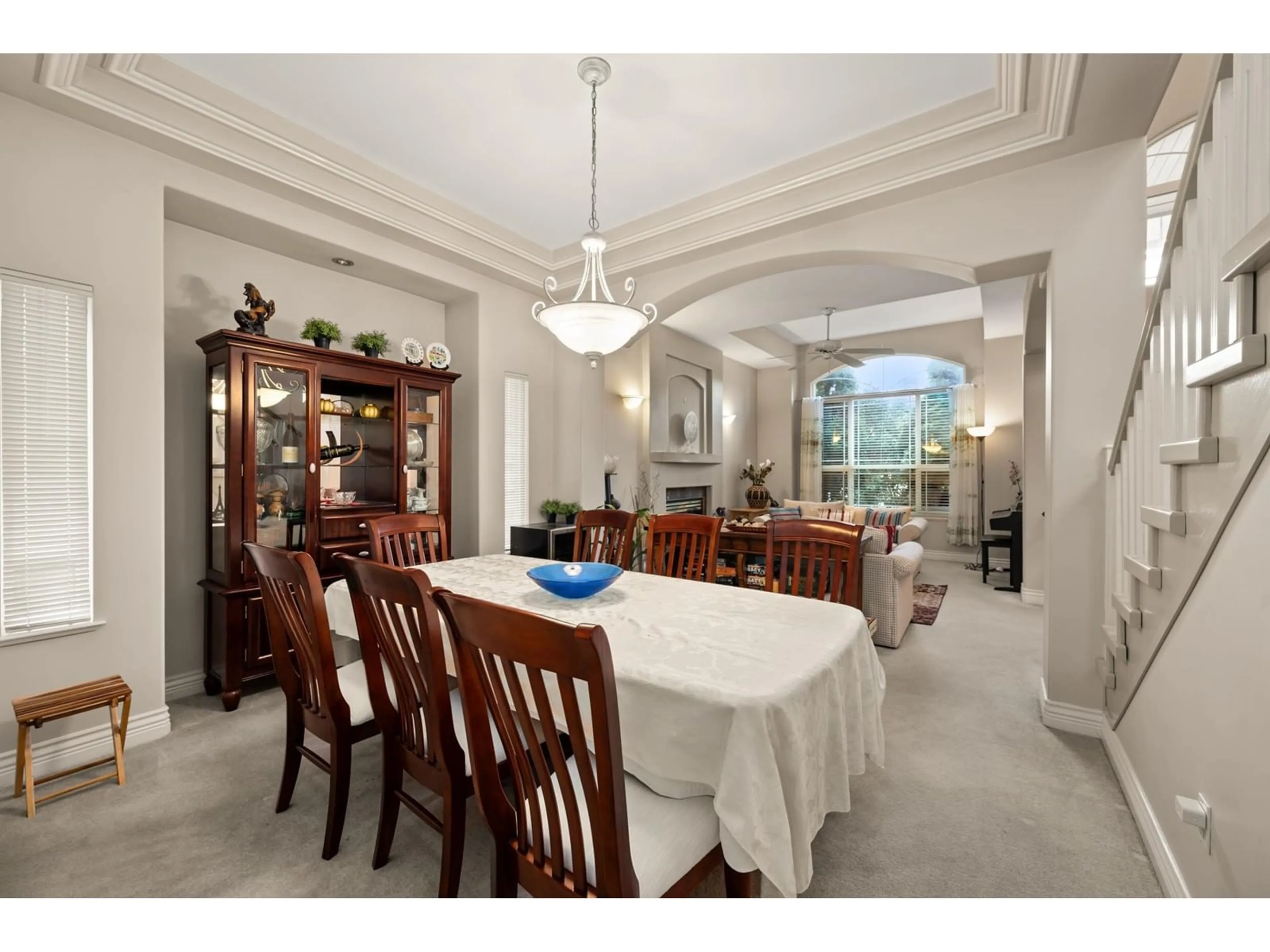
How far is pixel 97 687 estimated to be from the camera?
2.12 metres

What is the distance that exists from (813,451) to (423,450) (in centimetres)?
617

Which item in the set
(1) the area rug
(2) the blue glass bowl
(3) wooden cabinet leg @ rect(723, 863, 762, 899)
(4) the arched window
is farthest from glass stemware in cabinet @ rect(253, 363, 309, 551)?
(4) the arched window

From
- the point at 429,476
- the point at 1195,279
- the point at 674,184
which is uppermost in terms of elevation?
the point at 674,184

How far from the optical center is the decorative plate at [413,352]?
139 inches

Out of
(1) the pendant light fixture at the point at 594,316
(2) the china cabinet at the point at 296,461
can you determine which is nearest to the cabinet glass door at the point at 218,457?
(2) the china cabinet at the point at 296,461

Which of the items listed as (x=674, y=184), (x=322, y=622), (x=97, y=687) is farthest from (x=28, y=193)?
(x=674, y=184)

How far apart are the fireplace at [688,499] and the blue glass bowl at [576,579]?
429 centimetres

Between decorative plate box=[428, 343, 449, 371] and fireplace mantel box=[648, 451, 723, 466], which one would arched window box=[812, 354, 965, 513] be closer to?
fireplace mantel box=[648, 451, 723, 466]

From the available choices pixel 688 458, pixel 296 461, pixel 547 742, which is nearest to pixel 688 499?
pixel 688 458

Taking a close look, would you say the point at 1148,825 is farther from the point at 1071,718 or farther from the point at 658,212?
the point at 658,212

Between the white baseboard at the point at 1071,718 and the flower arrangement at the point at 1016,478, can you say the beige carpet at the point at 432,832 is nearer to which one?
the white baseboard at the point at 1071,718

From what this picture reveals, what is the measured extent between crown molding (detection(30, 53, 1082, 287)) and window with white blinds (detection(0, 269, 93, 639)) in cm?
83
